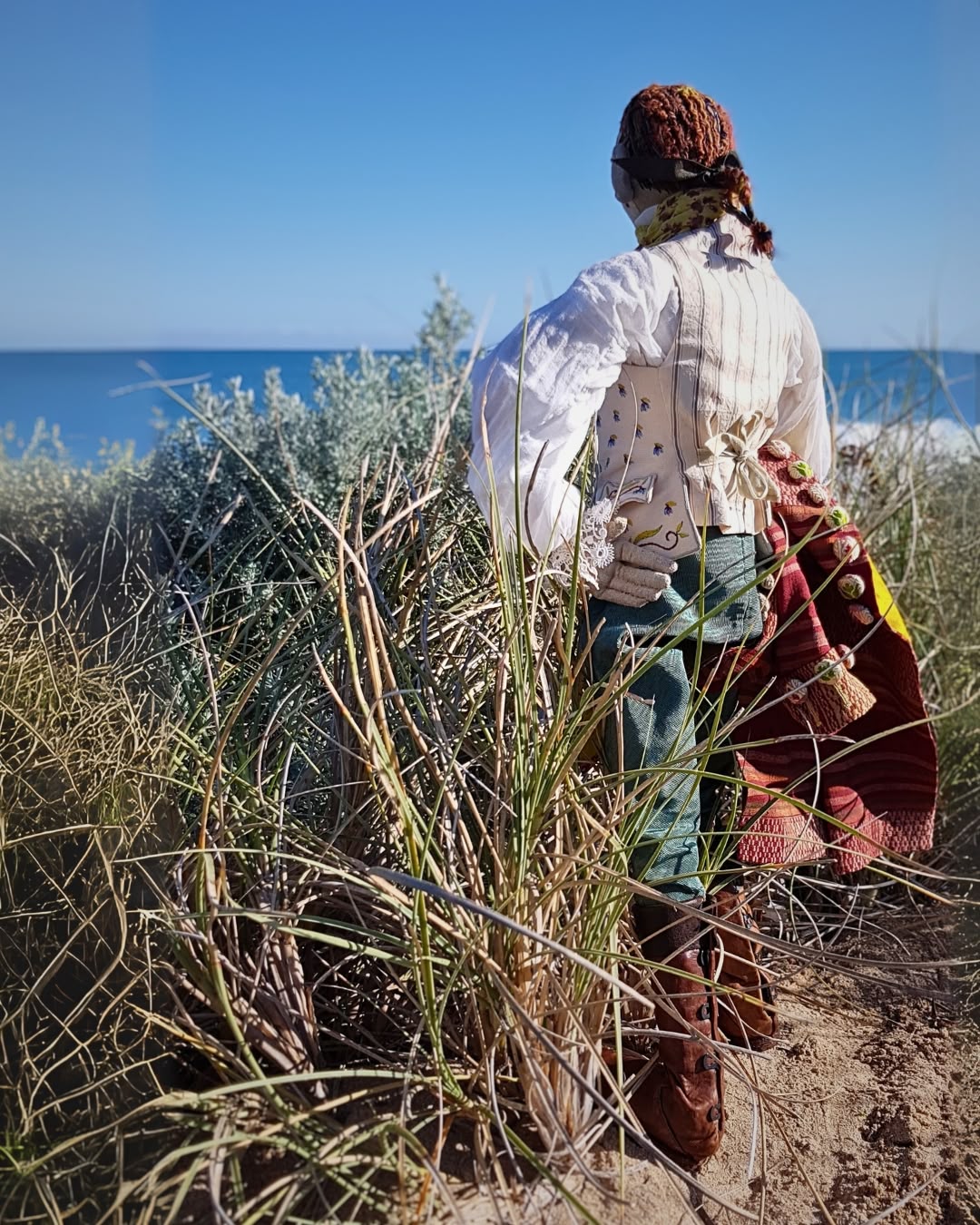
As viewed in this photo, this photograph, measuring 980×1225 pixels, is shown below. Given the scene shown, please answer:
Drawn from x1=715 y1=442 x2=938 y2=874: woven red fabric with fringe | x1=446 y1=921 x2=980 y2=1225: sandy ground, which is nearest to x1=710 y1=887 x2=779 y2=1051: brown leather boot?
x1=446 y1=921 x2=980 y2=1225: sandy ground

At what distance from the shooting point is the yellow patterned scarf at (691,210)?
1.51 metres

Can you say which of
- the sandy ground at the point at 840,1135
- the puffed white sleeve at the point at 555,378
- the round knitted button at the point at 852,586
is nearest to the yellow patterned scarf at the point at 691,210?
the puffed white sleeve at the point at 555,378

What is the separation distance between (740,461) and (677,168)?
0.43m

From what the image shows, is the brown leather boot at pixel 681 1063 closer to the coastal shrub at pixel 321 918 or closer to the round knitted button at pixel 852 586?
the coastal shrub at pixel 321 918

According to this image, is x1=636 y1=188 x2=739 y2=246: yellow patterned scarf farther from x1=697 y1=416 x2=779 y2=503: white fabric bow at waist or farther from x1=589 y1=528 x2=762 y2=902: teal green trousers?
x1=589 y1=528 x2=762 y2=902: teal green trousers

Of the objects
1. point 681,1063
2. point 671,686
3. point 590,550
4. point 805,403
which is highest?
point 805,403

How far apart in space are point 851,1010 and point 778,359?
109 cm

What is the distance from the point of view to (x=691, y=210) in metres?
1.51

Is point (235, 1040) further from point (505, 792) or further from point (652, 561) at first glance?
point (652, 561)

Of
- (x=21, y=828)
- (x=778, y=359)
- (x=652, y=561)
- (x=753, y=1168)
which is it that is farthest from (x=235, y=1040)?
(x=778, y=359)

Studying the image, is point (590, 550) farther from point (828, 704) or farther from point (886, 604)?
point (886, 604)

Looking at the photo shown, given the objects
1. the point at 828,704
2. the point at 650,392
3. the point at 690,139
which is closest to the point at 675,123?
the point at 690,139

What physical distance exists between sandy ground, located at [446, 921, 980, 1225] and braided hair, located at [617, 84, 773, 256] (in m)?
1.14

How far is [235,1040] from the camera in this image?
129cm
